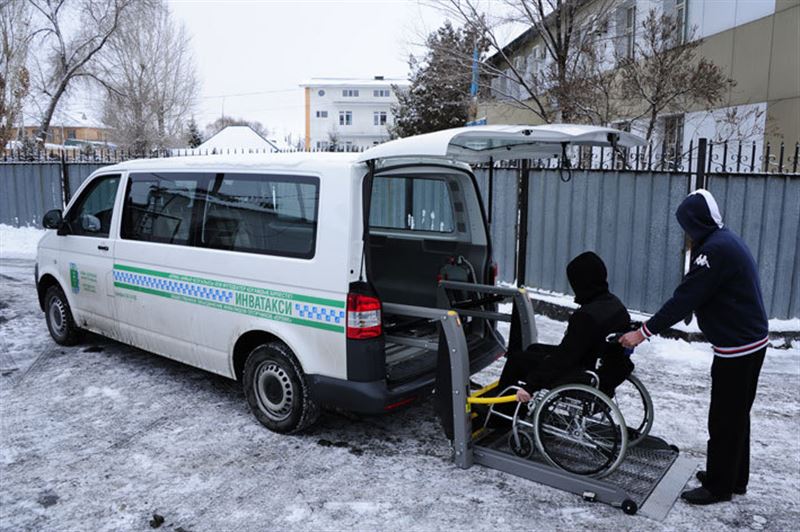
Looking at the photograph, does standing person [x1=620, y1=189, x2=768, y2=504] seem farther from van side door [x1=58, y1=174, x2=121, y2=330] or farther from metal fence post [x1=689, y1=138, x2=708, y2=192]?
van side door [x1=58, y1=174, x2=121, y2=330]

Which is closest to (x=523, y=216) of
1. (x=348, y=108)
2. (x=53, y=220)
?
(x=53, y=220)

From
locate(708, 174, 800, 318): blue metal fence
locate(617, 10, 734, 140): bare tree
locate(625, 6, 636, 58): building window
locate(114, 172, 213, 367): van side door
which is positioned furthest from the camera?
locate(625, 6, 636, 58): building window

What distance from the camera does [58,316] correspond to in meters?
6.75

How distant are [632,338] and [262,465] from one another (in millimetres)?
2485

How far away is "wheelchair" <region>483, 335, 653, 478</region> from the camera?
369 centimetres

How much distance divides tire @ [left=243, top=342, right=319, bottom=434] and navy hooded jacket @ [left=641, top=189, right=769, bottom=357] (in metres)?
2.30

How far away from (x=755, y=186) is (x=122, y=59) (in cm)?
3569

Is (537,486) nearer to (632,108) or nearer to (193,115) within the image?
(632,108)

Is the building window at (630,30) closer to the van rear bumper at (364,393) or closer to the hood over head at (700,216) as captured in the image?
the hood over head at (700,216)

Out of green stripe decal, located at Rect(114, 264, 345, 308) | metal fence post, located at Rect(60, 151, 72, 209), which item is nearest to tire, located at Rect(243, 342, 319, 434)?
green stripe decal, located at Rect(114, 264, 345, 308)

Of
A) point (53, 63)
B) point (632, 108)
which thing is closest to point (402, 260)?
point (632, 108)

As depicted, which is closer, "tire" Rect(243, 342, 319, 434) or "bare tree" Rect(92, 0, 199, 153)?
"tire" Rect(243, 342, 319, 434)

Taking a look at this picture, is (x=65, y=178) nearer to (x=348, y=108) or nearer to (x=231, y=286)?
(x=231, y=286)

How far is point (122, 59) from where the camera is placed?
115ft
